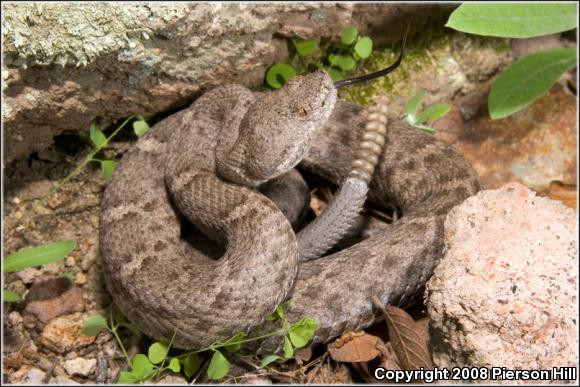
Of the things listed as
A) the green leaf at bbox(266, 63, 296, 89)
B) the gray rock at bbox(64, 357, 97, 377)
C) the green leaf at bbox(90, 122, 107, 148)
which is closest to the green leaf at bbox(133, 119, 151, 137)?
the green leaf at bbox(90, 122, 107, 148)

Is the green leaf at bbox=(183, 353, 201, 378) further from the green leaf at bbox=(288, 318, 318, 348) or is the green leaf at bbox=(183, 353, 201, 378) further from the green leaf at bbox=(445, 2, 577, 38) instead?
the green leaf at bbox=(445, 2, 577, 38)

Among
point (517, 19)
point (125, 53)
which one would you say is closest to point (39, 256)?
point (125, 53)

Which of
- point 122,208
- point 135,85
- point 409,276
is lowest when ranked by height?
point 409,276

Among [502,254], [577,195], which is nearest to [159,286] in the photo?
[502,254]

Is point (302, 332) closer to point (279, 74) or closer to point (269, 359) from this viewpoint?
point (269, 359)

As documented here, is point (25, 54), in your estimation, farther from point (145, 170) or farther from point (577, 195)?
point (577, 195)

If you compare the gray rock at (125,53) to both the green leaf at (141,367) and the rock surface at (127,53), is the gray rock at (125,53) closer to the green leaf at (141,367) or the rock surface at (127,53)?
the rock surface at (127,53)

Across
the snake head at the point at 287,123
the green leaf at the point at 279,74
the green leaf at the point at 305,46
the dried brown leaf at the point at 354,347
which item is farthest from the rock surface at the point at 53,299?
the green leaf at the point at 305,46
